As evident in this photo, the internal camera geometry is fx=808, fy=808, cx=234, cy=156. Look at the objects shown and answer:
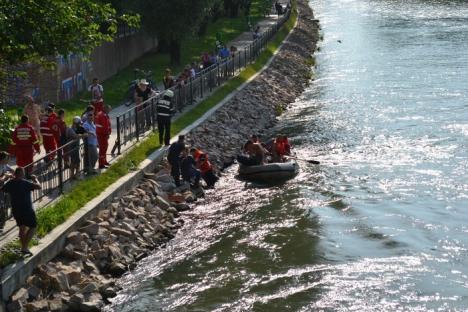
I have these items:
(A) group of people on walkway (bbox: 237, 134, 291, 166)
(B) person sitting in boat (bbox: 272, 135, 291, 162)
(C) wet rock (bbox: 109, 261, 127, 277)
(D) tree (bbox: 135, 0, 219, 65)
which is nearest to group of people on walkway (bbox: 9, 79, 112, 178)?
(C) wet rock (bbox: 109, 261, 127, 277)

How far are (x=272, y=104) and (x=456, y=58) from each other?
59.0ft

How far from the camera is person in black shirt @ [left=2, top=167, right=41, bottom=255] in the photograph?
49.8 ft

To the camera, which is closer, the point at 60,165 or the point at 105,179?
the point at 60,165

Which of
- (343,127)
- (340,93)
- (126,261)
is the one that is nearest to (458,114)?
(343,127)

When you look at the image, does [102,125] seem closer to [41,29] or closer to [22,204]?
[41,29]

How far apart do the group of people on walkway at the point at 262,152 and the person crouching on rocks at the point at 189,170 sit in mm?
2416

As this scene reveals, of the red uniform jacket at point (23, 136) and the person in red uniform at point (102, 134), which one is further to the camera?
the person in red uniform at point (102, 134)

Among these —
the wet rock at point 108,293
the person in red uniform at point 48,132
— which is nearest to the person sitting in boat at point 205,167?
the person in red uniform at point 48,132

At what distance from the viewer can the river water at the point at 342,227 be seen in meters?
16.6

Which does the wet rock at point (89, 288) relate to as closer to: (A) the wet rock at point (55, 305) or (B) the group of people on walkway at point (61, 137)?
(A) the wet rock at point (55, 305)

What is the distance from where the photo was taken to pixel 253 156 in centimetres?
2681

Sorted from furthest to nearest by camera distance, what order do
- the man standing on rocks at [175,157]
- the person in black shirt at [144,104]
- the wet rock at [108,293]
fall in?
the person in black shirt at [144,104] < the man standing on rocks at [175,157] < the wet rock at [108,293]

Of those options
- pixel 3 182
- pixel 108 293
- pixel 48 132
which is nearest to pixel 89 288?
pixel 108 293

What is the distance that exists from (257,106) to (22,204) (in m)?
23.7
